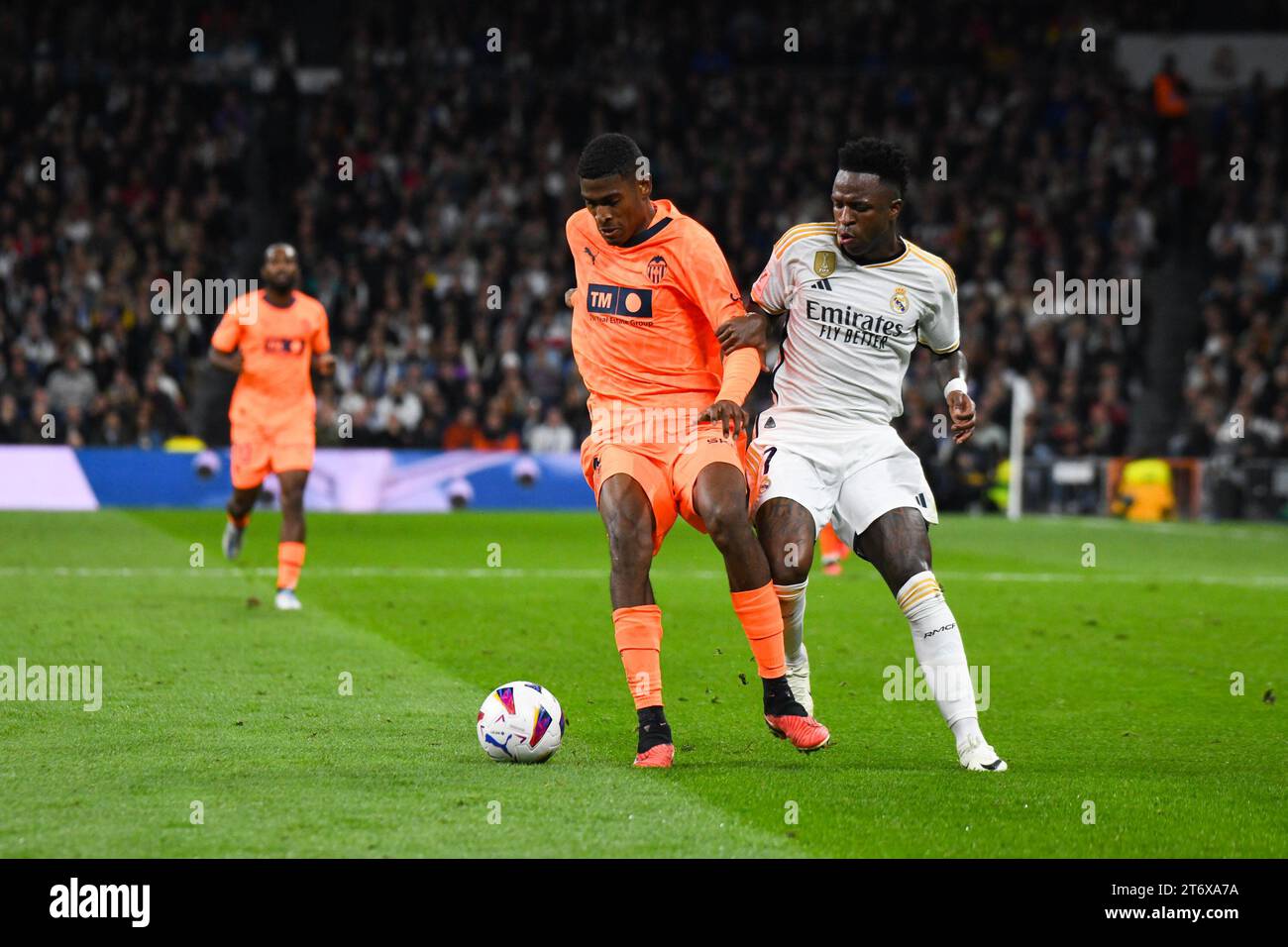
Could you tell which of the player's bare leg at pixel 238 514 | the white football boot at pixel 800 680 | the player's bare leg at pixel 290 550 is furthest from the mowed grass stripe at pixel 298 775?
the player's bare leg at pixel 238 514

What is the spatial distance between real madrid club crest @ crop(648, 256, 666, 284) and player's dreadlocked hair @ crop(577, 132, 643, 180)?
14.2 inches

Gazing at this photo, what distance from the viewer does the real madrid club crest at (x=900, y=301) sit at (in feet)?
23.2

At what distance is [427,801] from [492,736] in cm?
80

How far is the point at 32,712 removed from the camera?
7.46m

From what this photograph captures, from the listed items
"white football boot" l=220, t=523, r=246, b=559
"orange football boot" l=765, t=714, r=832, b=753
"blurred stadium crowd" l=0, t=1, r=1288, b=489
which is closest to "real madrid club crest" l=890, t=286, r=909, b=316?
"orange football boot" l=765, t=714, r=832, b=753

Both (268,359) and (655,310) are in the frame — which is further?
(268,359)

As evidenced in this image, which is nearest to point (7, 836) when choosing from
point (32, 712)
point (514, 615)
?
point (32, 712)

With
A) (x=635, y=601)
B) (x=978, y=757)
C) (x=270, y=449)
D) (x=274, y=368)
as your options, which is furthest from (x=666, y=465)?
(x=274, y=368)

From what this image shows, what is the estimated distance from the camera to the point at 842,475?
7031 millimetres

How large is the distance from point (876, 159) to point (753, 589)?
1.70 m

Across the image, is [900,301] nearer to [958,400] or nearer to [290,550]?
[958,400]

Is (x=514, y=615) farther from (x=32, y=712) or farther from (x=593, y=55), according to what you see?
(x=593, y=55)

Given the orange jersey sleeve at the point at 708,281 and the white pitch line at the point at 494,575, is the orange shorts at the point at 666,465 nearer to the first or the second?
the orange jersey sleeve at the point at 708,281

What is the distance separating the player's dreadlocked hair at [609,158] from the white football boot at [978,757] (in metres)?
2.43
